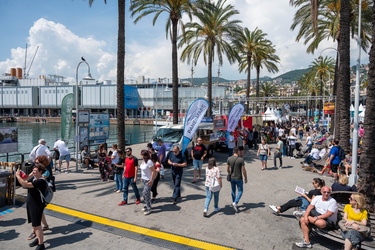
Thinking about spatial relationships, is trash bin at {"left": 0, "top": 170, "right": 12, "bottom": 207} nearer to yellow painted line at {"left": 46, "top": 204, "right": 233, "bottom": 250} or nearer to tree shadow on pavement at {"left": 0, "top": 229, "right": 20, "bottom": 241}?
yellow painted line at {"left": 46, "top": 204, "right": 233, "bottom": 250}

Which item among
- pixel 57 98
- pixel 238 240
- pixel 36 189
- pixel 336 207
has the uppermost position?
pixel 57 98

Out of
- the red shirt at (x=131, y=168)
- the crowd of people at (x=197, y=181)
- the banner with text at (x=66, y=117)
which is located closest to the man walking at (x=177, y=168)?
the crowd of people at (x=197, y=181)

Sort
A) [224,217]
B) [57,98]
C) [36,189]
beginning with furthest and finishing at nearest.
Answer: [57,98], [224,217], [36,189]

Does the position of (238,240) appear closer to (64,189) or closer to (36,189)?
(36,189)

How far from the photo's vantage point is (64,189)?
361 inches

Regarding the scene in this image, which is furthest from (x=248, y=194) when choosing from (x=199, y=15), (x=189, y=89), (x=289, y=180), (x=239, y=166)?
(x=189, y=89)

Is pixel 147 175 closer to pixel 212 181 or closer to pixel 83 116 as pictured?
pixel 212 181

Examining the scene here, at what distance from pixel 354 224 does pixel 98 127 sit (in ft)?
43.9

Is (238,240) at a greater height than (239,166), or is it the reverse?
(239,166)

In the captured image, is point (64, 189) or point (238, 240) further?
point (64, 189)

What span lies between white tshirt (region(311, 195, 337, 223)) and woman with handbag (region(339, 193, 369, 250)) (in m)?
0.24

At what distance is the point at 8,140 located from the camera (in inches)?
380

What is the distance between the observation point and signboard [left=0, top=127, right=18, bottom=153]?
9.49 m

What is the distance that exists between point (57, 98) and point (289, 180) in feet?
298
